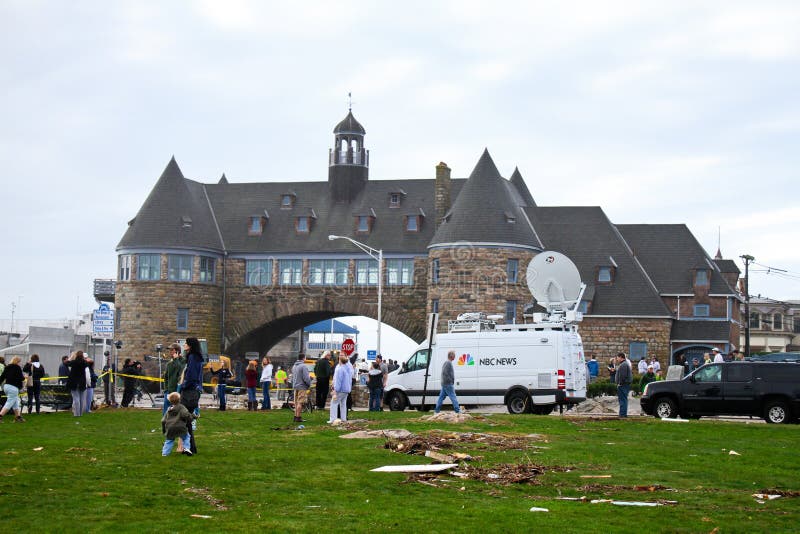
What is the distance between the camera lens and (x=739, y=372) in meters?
29.8

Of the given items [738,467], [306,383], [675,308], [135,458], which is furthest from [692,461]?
[675,308]

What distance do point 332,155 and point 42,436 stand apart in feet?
180

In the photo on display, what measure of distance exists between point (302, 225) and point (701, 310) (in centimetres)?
2415

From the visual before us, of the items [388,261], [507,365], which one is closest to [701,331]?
[388,261]

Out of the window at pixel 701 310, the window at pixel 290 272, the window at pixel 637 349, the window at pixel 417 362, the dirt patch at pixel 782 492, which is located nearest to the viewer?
the dirt patch at pixel 782 492

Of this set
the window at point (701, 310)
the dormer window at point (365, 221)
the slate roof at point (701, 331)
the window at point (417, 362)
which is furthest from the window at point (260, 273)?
Result: the window at point (417, 362)

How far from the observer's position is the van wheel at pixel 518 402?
34.0 meters

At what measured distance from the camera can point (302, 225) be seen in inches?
2926

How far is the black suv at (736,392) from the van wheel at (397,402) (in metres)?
8.37

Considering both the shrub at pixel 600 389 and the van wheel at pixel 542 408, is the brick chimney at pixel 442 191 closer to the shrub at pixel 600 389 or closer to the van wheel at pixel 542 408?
the shrub at pixel 600 389

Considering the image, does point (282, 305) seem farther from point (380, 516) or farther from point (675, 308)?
point (380, 516)

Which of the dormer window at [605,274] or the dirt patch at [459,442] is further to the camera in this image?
the dormer window at [605,274]

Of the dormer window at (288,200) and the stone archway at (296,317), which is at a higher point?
the dormer window at (288,200)

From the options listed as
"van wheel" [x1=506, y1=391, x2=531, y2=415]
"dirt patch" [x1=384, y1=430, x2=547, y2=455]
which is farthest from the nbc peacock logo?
"dirt patch" [x1=384, y1=430, x2=547, y2=455]
